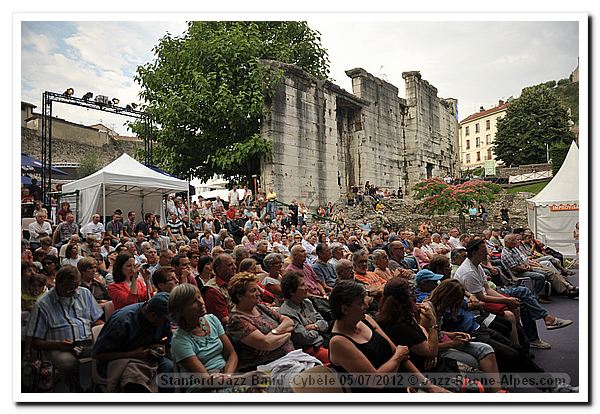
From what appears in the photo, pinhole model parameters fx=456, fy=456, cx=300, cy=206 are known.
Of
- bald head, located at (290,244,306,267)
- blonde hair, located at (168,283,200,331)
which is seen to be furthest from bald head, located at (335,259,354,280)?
blonde hair, located at (168,283,200,331)

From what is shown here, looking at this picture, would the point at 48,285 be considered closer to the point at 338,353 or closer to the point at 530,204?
the point at 338,353

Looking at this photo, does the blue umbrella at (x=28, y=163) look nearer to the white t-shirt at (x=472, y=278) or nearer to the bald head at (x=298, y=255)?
the bald head at (x=298, y=255)

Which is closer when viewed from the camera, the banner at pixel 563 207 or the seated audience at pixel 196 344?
the seated audience at pixel 196 344

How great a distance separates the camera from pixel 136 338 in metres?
3.45

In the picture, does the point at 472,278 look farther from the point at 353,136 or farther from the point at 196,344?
the point at 353,136

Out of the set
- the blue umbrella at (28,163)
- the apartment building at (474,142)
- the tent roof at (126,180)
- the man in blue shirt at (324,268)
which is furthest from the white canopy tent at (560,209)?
the apartment building at (474,142)

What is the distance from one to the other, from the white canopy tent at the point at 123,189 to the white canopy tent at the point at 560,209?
833cm

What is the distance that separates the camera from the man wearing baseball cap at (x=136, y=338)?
11.2ft

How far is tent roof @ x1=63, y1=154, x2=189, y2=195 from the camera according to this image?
34.2 ft

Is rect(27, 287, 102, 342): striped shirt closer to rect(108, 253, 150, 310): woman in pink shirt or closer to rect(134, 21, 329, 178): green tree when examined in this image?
rect(108, 253, 150, 310): woman in pink shirt
